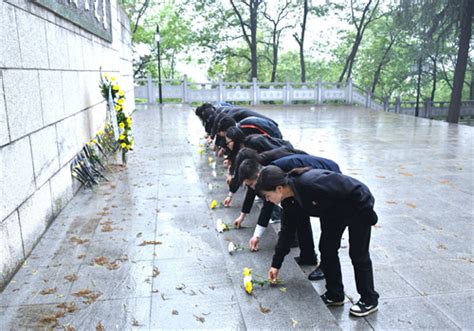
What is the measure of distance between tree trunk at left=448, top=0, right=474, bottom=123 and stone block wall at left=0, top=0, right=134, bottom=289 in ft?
57.3

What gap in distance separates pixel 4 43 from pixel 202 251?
2.57 meters

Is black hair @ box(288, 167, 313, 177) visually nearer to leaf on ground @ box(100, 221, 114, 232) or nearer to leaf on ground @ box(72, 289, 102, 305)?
→ leaf on ground @ box(72, 289, 102, 305)

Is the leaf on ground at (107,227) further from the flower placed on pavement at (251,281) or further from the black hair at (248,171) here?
the black hair at (248,171)

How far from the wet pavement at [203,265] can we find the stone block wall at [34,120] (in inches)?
10.2

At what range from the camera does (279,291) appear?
3.17 m

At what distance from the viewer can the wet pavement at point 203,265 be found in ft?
9.42

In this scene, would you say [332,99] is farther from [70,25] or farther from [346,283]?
[346,283]

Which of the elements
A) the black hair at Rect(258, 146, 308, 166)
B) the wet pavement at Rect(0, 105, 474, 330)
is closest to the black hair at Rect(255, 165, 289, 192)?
the black hair at Rect(258, 146, 308, 166)

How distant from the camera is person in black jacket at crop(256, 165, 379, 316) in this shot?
2.65 metres

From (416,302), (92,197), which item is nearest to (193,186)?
(92,197)

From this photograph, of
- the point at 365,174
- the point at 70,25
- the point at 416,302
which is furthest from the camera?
the point at 365,174

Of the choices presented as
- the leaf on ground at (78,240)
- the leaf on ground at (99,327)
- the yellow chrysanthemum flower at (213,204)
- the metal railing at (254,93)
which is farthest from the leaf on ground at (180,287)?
the metal railing at (254,93)

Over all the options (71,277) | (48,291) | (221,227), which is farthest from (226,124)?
(48,291)

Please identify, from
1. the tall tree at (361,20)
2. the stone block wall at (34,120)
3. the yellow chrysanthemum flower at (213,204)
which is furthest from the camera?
the tall tree at (361,20)
